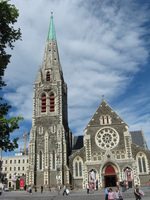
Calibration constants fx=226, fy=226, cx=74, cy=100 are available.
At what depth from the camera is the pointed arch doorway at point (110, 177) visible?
112ft

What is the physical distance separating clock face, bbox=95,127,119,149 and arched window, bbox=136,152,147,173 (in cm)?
395

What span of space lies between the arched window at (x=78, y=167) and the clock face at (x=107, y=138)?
411cm

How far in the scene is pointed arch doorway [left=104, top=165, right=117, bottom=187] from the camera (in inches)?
1344

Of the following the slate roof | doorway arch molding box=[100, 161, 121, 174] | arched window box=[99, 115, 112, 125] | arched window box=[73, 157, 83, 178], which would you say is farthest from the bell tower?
the slate roof

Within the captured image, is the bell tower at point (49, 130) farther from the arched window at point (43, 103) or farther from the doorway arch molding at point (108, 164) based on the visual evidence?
the doorway arch molding at point (108, 164)

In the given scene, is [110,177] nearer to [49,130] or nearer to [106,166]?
[106,166]

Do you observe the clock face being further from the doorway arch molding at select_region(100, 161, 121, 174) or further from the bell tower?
the bell tower

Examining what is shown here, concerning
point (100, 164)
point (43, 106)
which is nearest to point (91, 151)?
point (100, 164)

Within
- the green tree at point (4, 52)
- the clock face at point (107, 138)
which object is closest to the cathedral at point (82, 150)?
the clock face at point (107, 138)

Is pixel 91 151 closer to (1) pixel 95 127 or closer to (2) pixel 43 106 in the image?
(1) pixel 95 127

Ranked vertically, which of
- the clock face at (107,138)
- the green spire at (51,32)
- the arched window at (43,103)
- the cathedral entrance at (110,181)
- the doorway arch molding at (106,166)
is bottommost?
the cathedral entrance at (110,181)

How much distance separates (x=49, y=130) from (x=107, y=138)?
33.1ft

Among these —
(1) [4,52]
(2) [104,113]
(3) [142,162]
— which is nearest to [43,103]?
(2) [104,113]

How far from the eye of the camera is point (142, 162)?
34406 millimetres
